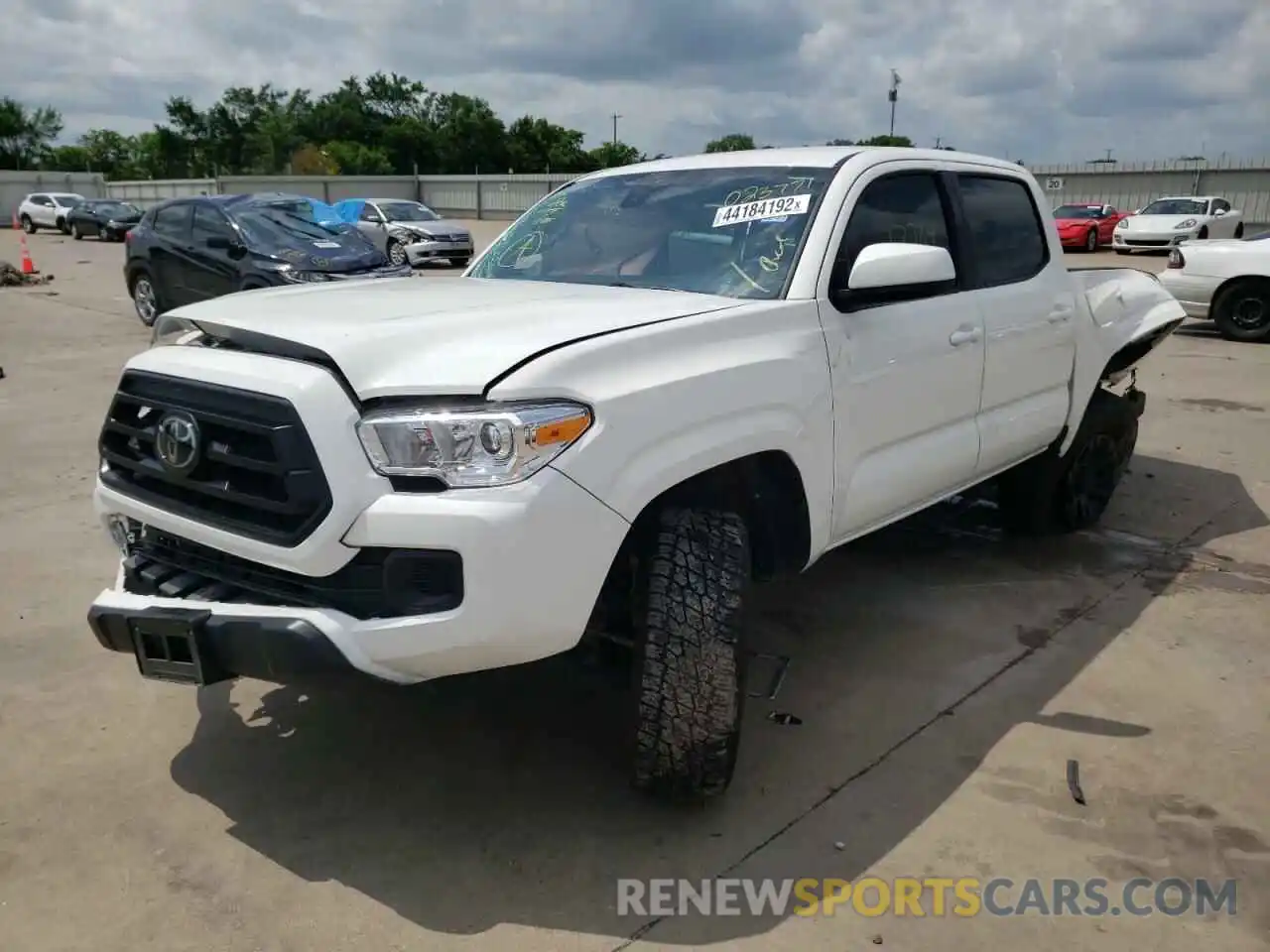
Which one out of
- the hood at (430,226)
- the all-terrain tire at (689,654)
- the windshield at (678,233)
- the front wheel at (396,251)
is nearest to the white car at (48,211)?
the hood at (430,226)

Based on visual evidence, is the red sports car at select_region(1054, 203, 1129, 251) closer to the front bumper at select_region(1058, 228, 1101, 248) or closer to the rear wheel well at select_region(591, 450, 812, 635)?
the front bumper at select_region(1058, 228, 1101, 248)

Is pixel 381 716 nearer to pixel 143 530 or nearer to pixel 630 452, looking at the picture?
pixel 143 530

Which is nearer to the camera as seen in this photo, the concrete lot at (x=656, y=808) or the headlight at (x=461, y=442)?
the headlight at (x=461, y=442)

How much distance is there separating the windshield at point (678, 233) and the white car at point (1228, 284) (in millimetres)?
9881

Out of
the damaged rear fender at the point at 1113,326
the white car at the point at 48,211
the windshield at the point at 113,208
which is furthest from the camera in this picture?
the white car at the point at 48,211

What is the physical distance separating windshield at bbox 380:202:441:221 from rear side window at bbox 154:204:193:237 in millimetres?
9735

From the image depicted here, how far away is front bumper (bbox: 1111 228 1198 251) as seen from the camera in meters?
23.9

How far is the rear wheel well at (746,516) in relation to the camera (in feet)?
8.93

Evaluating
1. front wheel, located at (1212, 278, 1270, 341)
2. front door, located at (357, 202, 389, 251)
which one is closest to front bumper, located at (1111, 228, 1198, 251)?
front wheel, located at (1212, 278, 1270, 341)

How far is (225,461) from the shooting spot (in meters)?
2.52

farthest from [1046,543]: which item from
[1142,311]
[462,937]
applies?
[462,937]

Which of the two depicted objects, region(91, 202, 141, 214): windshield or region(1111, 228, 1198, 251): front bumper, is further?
region(91, 202, 141, 214): windshield

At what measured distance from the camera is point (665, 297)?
10.2 ft

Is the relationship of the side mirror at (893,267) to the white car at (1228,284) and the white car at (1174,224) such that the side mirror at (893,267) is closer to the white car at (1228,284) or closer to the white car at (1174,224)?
the white car at (1228,284)
